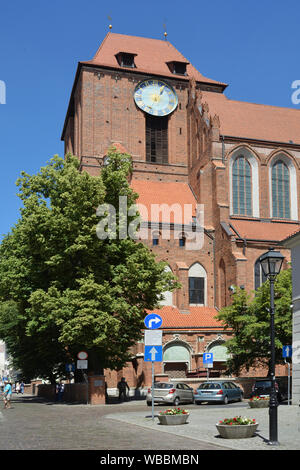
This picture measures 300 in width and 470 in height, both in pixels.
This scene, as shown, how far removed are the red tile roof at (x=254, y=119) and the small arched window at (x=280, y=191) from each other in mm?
2692

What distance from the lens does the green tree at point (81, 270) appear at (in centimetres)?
2888

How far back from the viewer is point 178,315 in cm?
4616

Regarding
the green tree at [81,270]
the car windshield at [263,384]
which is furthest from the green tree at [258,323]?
the green tree at [81,270]

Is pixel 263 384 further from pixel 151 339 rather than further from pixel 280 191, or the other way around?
pixel 280 191

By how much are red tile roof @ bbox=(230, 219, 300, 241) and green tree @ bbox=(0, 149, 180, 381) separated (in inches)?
756

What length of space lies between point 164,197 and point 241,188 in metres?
6.66

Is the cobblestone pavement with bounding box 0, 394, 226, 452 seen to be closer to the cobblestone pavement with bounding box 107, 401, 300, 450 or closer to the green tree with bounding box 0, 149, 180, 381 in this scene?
the cobblestone pavement with bounding box 107, 401, 300, 450

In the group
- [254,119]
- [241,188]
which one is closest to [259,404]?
[241,188]

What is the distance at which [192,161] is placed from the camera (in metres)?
56.5

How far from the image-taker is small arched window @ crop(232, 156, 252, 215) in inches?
2074

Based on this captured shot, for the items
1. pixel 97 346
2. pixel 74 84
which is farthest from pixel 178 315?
pixel 74 84

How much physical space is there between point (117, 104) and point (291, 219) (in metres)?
18.4

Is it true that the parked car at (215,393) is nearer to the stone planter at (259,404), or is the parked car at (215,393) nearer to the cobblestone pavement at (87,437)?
the stone planter at (259,404)
